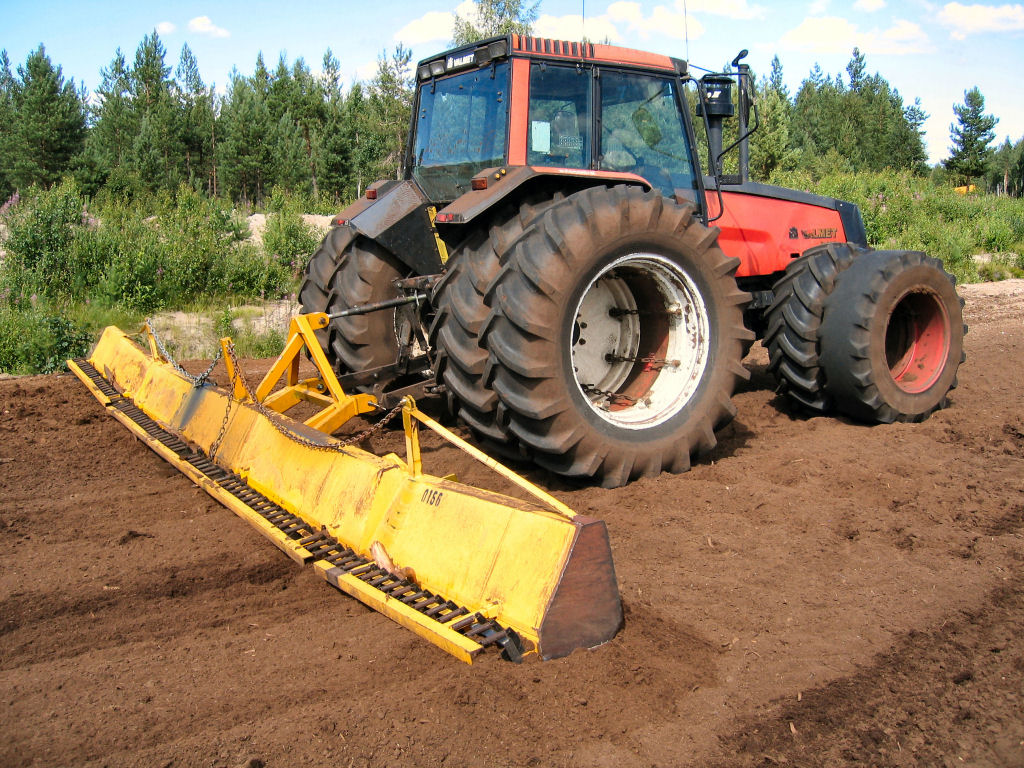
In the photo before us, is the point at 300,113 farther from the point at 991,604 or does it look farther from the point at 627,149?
the point at 991,604

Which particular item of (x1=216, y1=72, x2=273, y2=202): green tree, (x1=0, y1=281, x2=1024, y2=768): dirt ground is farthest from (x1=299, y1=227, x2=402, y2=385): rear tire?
(x1=216, y1=72, x2=273, y2=202): green tree

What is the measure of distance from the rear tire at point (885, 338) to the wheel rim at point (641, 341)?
1.28 m

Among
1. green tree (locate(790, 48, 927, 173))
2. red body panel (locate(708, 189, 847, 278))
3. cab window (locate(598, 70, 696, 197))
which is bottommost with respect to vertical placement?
red body panel (locate(708, 189, 847, 278))

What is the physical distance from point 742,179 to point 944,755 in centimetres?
474

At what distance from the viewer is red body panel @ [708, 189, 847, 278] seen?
6.00m

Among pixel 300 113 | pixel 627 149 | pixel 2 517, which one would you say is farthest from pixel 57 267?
pixel 300 113

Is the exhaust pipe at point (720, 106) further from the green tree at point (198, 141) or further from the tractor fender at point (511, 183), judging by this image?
the green tree at point (198, 141)

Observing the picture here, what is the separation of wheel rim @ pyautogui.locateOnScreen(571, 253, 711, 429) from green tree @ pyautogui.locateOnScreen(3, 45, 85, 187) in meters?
33.3

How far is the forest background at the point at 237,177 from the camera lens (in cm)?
1039

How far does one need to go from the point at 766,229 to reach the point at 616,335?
1845 mm

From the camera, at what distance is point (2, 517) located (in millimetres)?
4359

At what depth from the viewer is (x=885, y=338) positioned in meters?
5.74

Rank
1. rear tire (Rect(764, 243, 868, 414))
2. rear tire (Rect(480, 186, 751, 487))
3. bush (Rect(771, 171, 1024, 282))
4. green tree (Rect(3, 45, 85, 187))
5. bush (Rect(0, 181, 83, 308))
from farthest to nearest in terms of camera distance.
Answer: green tree (Rect(3, 45, 85, 187))
bush (Rect(771, 171, 1024, 282))
bush (Rect(0, 181, 83, 308))
rear tire (Rect(764, 243, 868, 414))
rear tire (Rect(480, 186, 751, 487))

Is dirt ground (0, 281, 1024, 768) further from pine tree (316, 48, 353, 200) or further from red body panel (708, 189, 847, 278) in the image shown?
pine tree (316, 48, 353, 200)
